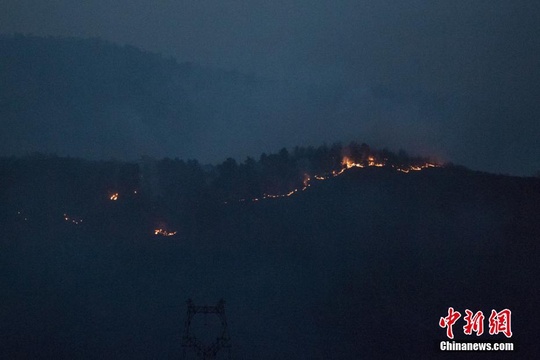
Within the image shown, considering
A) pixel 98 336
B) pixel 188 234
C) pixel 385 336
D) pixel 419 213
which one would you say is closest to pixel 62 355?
pixel 98 336

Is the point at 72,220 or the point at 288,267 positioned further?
the point at 72,220

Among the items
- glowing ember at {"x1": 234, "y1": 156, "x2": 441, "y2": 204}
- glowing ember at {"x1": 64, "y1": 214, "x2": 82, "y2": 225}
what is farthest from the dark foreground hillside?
glowing ember at {"x1": 234, "y1": 156, "x2": 441, "y2": 204}

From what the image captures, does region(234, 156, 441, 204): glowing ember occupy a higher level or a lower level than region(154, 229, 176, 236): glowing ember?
higher

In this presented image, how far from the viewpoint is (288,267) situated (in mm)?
20422

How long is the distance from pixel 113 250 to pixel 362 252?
8.32m

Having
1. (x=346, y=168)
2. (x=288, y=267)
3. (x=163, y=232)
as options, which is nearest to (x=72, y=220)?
(x=163, y=232)

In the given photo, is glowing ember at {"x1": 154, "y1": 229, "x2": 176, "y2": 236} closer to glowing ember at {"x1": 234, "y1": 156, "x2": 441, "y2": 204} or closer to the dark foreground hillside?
the dark foreground hillside

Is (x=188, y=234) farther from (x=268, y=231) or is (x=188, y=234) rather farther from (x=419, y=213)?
(x=419, y=213)

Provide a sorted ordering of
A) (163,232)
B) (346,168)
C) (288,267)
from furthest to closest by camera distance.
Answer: (346,168) < (163,232) < (288,267)

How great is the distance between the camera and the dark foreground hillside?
17453 millimetres

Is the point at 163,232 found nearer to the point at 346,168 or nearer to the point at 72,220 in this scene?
the point at 72,220

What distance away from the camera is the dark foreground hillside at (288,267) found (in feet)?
57.3

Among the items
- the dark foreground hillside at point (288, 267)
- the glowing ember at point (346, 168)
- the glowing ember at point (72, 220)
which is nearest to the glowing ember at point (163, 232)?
the dark foreground hillside at point (288, 267)

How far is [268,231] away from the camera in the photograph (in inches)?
870
